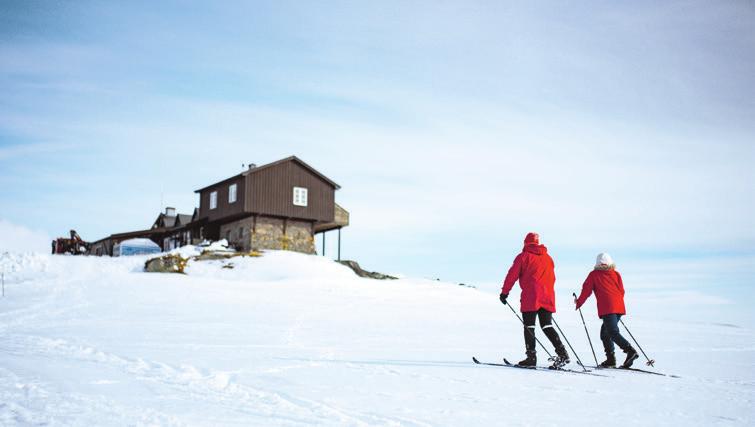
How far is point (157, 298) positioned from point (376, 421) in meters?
14.5

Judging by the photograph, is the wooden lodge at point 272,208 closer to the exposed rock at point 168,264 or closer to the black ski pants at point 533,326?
the exposed rock at point 168,264

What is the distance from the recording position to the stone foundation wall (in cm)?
3653

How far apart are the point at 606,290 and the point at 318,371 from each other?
14.5 ft

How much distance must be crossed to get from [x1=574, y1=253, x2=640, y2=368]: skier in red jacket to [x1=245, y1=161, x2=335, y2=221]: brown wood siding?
1145 inches

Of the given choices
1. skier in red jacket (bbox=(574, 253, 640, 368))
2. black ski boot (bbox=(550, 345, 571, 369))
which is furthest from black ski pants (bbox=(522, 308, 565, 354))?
skier in red jacket (bbox=(574, 253, 640, 368))

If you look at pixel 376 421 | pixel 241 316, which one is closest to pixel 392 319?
pixel 241 316

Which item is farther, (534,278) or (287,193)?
(287,193)

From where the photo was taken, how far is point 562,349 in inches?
311

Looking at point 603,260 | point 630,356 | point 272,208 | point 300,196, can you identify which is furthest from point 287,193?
point 630,356

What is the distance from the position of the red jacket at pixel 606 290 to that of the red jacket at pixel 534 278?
747mm

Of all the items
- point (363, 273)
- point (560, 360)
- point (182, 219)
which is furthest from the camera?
point (182, 219)

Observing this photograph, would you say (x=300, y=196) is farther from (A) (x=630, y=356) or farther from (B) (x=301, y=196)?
(A) (x=630, y=356)

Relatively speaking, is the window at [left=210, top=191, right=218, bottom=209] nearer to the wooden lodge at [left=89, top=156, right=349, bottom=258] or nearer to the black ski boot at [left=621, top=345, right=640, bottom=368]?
the wooden lodge at [left=89, top=156, right=349, bottom=258]

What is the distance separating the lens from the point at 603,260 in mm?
8797
